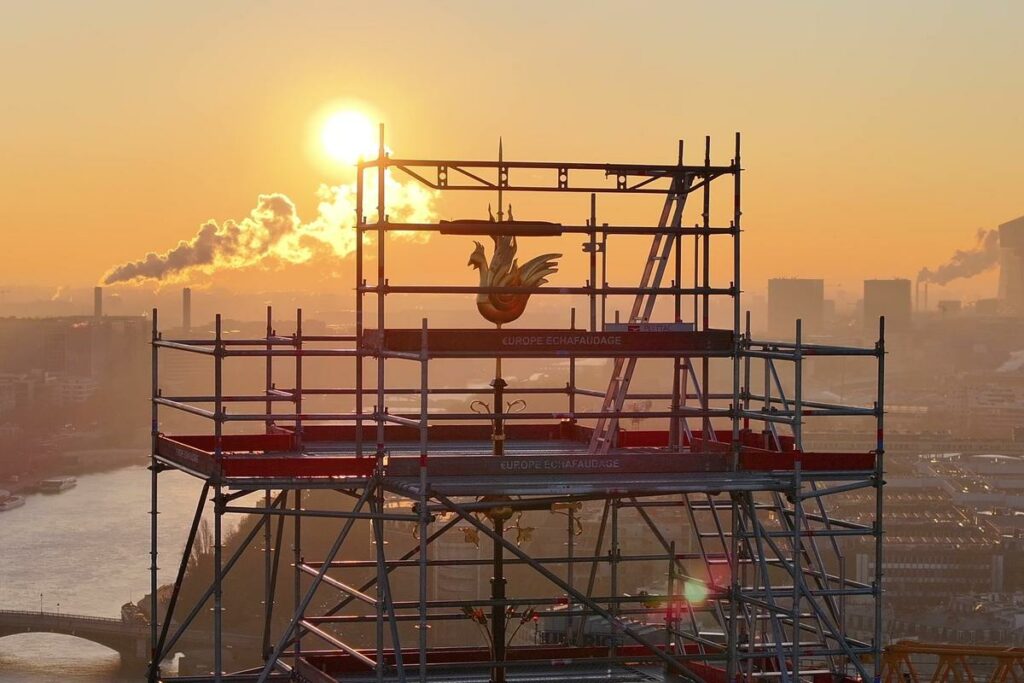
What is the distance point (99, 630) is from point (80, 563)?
822 inches

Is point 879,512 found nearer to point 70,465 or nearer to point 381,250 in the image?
point 381,250

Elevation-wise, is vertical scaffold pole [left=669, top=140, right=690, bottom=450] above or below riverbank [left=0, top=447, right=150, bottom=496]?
above

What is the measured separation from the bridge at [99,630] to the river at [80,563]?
4.31ft

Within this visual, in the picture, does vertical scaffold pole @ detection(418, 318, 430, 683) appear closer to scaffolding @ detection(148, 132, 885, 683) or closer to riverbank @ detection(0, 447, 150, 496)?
scaffolding @ detection(148, 132, 885, 683)

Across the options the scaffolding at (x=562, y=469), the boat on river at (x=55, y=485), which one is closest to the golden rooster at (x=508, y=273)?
the scaffolding at (x=562, y=469)

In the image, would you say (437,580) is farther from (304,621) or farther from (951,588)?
(304,621)

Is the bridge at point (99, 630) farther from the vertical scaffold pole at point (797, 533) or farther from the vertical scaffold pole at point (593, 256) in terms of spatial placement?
the vertical scaffold pole at point (797, 533)

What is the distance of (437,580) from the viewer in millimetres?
87000

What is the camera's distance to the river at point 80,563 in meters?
90.2

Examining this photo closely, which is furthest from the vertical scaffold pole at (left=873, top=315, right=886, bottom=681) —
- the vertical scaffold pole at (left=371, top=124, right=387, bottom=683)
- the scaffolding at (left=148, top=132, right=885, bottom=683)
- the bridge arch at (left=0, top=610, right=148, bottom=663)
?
the bridge arch at (left=0, top=610, right=148, bottom=663)

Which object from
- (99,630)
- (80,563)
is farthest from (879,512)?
(80,563)

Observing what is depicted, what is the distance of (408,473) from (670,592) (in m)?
4.33

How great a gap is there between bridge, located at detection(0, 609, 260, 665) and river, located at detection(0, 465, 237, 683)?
1.31m

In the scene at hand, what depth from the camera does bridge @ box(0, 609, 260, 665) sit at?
85.8m
